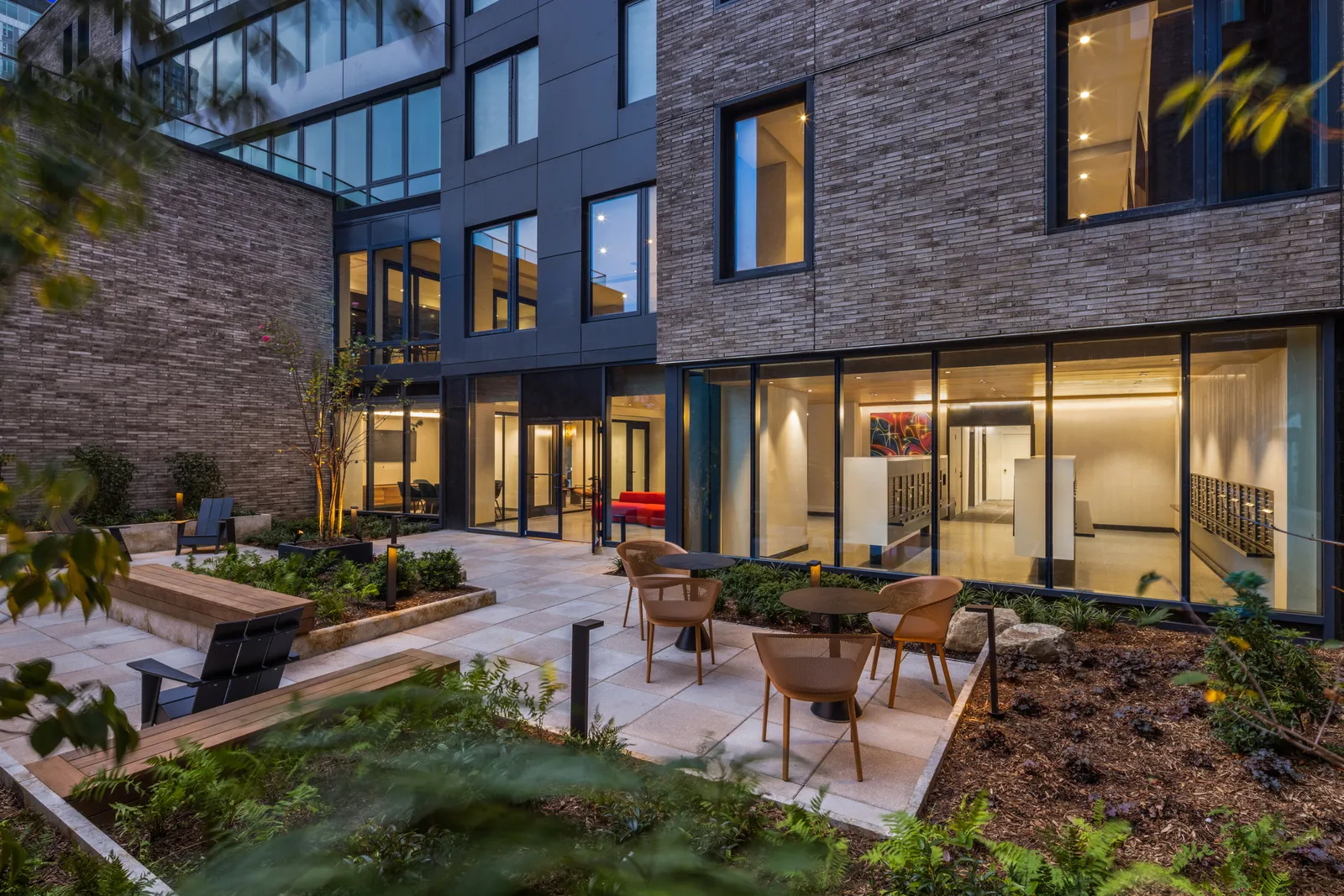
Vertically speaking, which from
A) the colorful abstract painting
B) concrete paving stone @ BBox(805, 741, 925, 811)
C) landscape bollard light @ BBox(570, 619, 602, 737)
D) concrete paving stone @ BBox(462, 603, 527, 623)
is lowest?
concrete paving stone @ BBox(805, 741, 925, 811)

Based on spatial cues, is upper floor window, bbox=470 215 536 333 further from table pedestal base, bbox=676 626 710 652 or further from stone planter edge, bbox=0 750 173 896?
stone planter edge, bbox=0 750 173 896

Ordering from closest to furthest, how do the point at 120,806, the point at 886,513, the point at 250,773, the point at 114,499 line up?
1. the point at 250,773
2. the point at 120,806
3. the point at 886,513
4. the point at 114,499

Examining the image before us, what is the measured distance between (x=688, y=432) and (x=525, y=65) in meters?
9.32

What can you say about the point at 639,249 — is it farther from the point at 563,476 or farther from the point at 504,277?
the point at 563,476

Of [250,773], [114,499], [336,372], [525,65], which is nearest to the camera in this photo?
[250,773]

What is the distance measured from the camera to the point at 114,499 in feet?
40.8

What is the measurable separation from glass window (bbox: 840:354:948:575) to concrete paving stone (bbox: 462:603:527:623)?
4.55 metres

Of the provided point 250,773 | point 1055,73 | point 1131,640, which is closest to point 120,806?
point 250,773

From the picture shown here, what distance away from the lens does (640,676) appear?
230 inches

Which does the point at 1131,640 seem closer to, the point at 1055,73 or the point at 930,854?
the point at 930,854

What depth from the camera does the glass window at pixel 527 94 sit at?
1392 cm

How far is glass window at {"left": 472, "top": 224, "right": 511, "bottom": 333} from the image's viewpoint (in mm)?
14477

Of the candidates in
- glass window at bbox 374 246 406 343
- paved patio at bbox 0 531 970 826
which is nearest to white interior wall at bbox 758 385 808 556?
paved patio at bbox 0 531 970 826

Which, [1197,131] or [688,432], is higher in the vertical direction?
[1197,131]
